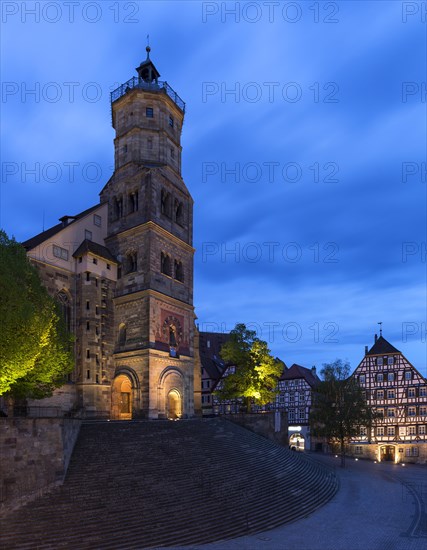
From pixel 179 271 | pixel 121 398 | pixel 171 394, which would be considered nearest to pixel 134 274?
pixel 179 271

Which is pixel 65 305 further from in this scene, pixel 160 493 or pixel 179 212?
pixel 160 493

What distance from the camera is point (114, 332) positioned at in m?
42.0

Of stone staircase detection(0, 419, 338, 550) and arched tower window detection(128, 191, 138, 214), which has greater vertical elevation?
arched tower window detection(128, 191, 138, 214)

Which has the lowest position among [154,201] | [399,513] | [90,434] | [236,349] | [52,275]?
[399,513]

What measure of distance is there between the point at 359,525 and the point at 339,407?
27.5 meters

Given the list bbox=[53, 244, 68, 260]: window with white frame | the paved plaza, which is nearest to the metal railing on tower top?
bbox=[53, 244, 68, 260]: window with white frame

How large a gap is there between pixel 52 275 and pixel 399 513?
29.0 metres

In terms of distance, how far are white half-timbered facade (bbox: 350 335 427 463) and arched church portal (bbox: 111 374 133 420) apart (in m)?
30.9

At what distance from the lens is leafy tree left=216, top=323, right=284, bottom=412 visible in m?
48.8

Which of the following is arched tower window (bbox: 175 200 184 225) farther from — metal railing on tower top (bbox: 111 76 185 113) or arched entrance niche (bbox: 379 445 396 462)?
arched entrance niche (bbox: 379 445 396 462)

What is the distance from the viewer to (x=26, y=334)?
78.3 ft

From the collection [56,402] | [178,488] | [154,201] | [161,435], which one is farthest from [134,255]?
[178,488]

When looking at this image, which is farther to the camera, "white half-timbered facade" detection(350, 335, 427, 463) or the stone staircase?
"white half-timbered facade" detection(350, 335, 427, 463)

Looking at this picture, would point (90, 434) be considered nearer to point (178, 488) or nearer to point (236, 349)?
point (178, 488)
